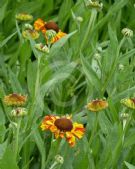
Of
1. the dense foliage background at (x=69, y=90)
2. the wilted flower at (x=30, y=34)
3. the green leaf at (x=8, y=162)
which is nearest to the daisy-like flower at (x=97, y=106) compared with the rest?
the dense foliage background at (x=69, y=90)

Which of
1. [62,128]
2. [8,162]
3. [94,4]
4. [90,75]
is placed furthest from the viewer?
[94,4]

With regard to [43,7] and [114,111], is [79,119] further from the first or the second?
[43,7]

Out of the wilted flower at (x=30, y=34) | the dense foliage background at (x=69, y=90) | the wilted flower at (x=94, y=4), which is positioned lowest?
the dense foliage background at (x=69, y=90)

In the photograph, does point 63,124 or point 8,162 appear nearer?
point 8,162

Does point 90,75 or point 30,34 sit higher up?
point 30,34

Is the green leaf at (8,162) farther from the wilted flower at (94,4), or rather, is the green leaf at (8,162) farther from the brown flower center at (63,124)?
the wilted flower at (94,4)

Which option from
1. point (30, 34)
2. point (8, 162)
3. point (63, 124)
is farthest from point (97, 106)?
point (30, 34)

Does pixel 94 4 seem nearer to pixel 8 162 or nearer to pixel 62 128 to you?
pixel 62 128
